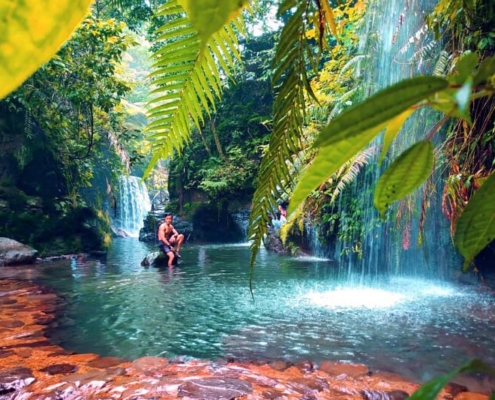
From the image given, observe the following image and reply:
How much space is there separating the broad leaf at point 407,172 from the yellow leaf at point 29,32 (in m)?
0.19

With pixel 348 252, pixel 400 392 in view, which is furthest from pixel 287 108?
pixel 348 252

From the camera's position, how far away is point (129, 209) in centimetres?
1744

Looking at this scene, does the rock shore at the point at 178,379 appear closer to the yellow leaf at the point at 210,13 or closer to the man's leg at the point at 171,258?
the yellow leaf at the point at 210,13

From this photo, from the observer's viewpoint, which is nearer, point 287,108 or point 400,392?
point 287,108

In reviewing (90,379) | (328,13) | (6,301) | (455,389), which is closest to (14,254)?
(6,301)

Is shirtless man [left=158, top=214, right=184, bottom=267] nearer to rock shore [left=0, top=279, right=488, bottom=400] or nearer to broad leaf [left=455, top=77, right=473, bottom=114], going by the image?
rock shore [left=0, top=279, right=488, bottom=400]

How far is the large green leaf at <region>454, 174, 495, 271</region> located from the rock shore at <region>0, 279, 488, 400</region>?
2203mm

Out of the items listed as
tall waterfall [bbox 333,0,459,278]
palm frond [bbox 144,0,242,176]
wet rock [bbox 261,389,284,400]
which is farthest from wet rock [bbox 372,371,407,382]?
palm frond [bbox 144,0,242,176]

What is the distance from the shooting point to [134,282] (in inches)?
233

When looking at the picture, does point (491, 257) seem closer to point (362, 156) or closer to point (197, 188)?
point (362, 156)

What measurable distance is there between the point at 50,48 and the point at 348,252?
698 centimetres

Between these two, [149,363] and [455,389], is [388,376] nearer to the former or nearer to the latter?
[455,389]

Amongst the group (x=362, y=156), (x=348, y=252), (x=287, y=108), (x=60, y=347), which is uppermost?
(x=362, y=156)

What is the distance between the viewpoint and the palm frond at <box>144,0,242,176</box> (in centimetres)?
52
